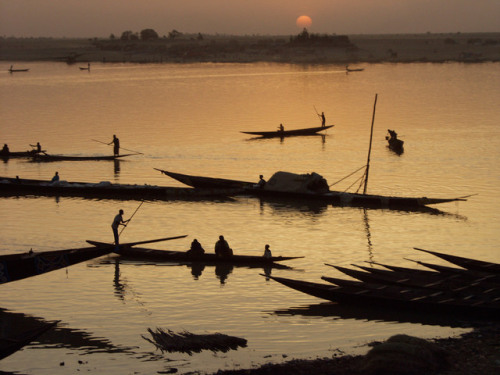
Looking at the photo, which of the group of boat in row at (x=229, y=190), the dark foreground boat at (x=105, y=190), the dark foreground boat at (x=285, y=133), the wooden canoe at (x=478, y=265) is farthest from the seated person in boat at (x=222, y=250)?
the dark foreground boat at (x=285, y=133)

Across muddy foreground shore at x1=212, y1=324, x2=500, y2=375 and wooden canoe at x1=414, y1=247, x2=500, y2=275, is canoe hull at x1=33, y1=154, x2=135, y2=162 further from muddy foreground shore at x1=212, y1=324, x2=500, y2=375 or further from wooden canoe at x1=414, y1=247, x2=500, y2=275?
muddy foreground shore at x1=212, y1=324, x2=500, y2=375

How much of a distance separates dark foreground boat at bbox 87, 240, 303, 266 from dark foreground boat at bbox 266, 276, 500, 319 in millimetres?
3723

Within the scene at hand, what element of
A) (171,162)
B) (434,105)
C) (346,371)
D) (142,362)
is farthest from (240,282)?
(434,105)

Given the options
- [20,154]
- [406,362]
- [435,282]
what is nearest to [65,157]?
[20,154]

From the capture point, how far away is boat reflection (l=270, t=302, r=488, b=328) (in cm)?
1603

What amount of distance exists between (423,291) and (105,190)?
16403 millimetres

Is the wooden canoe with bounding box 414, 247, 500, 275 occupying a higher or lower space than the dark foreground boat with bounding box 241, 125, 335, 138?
lower

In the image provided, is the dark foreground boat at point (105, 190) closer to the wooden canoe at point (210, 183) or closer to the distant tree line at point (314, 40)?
the wooden canoe at point (210, 183)

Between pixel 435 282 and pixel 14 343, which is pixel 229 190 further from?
pixel 14 343

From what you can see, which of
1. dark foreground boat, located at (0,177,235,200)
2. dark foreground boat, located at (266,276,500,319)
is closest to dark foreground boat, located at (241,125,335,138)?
dark foreground boat, located at (0,177,235,200)

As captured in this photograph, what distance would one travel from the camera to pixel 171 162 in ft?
129

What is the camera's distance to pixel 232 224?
1034 inches

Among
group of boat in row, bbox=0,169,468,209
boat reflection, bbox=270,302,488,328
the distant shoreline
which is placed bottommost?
boat reflection, bbox=270,302,488,328

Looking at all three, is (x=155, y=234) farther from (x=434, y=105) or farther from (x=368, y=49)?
(x=368, y=49)
